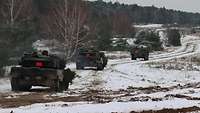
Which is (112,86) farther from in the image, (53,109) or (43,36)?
(43,36)

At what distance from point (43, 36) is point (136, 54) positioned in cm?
2508

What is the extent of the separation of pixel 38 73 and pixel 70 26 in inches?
1371

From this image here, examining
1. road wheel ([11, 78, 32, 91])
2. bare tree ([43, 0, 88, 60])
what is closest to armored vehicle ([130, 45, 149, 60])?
→ bare tree ([43, 0, 88, 60])

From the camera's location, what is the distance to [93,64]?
43344 mm

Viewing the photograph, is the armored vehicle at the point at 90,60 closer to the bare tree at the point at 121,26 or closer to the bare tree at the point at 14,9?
the bare tree at the point at 14,9

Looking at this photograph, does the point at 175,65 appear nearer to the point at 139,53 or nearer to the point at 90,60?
the point at 139,53

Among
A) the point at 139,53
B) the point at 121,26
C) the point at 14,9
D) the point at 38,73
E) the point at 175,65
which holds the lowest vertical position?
the point at 175,65

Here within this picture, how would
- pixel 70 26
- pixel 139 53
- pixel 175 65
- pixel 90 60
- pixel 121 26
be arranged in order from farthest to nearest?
1. pixel 121 26
2. pixel 139 53
3. pixel 70 26
4. pixel 175 65
5. pixel 90 60

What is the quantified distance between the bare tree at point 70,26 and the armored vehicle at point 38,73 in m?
30.4

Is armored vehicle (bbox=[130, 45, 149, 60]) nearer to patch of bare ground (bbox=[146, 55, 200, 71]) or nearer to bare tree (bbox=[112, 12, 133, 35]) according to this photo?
patch of bare ground (bbox=[146, 55, 200, 71])

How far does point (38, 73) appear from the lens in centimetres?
2605

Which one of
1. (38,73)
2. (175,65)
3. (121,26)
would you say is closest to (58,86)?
(38,73)

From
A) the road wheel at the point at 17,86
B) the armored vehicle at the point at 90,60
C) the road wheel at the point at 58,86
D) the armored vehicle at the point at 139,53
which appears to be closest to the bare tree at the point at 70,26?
the armored vehicle at the point at 139,53

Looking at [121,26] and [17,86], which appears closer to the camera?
[17,86]
